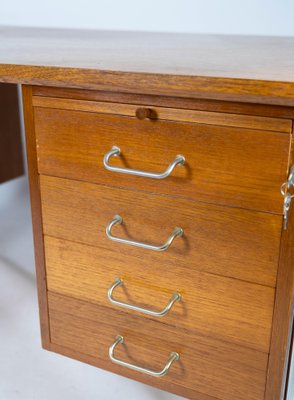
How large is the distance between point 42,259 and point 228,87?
1.48 ft

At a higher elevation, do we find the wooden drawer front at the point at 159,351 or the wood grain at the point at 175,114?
the wood grain at the point at 175,114

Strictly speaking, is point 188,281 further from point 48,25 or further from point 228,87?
point 48,25

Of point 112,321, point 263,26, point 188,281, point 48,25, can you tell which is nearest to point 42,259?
point 112,321

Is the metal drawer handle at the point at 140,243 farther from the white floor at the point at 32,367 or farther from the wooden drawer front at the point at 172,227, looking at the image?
the white floor at the point at 32,367

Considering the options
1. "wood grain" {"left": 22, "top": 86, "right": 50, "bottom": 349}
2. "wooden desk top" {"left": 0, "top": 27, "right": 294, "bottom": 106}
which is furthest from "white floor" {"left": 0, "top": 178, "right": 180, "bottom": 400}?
"wooden desk top" {"left": 0, "top": 27, "right": 294, "bottom": 106}

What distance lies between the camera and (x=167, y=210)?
2.46 ft

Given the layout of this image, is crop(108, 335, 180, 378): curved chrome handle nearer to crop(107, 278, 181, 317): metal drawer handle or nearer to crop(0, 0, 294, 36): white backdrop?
crop(107, 278, 181, 317): metal drawer handle

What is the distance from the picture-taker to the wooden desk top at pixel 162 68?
2.04 feet

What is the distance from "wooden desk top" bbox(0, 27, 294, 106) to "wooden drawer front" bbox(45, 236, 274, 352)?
264 millimetres

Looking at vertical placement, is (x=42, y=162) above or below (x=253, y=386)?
above

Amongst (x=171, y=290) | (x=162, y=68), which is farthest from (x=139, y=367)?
(x=162, y=68)

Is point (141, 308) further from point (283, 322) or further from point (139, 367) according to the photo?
point (283, 322)

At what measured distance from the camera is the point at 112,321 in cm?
87

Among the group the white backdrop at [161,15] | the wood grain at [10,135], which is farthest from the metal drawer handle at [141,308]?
the wood grain at [10,135]
